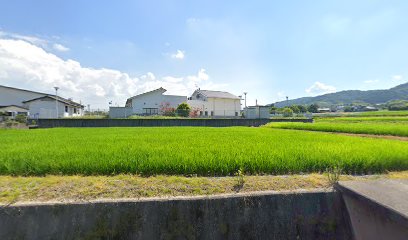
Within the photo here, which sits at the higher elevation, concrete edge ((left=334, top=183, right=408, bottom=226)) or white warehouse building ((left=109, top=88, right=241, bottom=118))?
white warehouse building ((left=109, top=88, right=241, bottom=118))

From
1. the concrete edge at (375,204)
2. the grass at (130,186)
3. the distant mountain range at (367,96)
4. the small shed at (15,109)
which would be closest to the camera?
the concrete edge at (375,204)

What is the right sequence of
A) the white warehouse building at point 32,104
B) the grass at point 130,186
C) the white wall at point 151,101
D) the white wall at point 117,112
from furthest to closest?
the white wall at point 151,101 < the white warehouse building at point 32,104 < the white wall at point 117,112 < the grass at point 130,186

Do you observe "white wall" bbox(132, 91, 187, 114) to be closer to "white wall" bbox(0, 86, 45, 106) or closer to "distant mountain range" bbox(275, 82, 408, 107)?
"white wall" bbox(0, 86, 45, 106)

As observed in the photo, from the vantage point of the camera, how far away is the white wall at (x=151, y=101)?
121ft

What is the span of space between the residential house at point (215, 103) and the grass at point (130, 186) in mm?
34356

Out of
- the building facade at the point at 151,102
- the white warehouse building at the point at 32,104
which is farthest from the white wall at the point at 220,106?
the white warehouse building at the point at 32,104

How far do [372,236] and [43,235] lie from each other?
4152mm

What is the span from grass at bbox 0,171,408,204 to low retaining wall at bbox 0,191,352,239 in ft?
0.51

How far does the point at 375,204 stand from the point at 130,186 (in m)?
3.26

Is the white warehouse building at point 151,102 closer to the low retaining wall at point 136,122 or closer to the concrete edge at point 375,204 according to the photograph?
the low retaining wall at point 136,122

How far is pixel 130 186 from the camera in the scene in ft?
11.1

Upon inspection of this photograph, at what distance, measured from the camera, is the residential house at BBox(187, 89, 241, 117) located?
39.8m

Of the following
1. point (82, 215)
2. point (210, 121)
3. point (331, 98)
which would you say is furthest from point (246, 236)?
point (331, 98)

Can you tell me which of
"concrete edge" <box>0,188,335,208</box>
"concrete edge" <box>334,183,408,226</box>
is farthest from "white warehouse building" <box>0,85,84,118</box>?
"concrete edge" <box>334,183,408,226</box>
